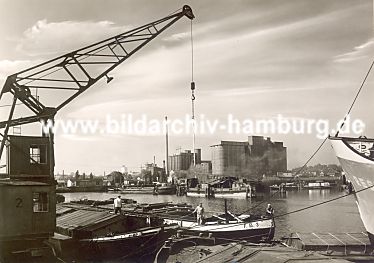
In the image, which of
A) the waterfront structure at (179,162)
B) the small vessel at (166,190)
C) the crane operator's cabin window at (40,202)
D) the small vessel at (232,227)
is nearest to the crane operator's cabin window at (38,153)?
the crane operator's cabin window at (40,202)

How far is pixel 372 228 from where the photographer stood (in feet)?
31.7

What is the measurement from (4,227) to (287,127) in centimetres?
558

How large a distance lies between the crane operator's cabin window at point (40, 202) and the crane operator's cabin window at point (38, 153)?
68cm

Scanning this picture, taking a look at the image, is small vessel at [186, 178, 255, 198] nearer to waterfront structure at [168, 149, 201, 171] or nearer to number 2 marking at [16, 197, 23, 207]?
waterfront structure at [168, 149, 201, 171]

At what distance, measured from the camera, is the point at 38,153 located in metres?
8.02

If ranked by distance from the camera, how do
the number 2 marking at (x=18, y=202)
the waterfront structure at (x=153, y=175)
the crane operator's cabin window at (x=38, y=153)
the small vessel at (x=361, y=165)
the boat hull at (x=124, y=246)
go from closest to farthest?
the number 2 marking at (x=18, y=202) < the crane operator's cabin window at (x=38, y=153) < the boat hull at (x=124, y=246) < the small vessel at (x=361, y=165) < the waterfront structure at (x=153, y=175)

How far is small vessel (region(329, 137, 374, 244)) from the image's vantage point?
9.76m

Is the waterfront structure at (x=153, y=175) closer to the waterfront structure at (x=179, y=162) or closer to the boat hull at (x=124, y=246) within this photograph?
the waterfront structure at (x=179, y=162)

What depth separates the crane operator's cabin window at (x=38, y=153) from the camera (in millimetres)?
7937

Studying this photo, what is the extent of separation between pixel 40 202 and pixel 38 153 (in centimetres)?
98

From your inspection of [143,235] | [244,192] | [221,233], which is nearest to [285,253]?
[143,235]

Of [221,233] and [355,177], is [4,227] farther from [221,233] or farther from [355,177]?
[355,177]

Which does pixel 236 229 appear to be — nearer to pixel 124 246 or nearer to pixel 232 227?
pixel 232 227

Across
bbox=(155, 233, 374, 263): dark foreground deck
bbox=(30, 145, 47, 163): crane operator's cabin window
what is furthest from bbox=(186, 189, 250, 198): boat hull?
bbox=(30, 145, 47, 163): crane operator's cabin window
